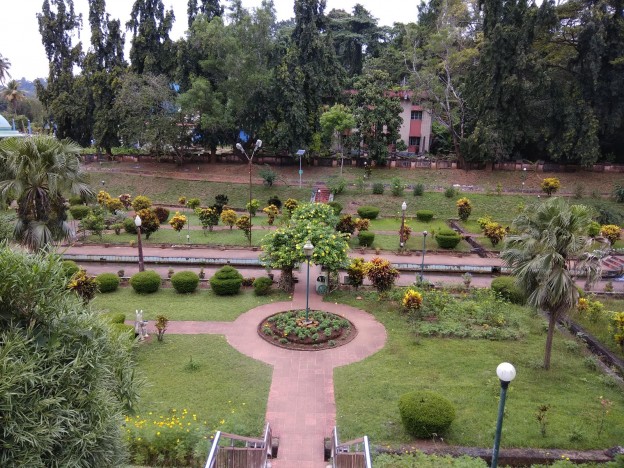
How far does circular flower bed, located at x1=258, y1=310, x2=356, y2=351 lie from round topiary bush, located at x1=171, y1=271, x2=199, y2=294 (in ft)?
12.7

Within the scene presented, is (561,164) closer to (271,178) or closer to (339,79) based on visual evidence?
(339,79)

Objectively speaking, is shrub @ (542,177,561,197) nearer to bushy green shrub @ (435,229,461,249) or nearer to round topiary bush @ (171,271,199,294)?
bushy green shrub @ (435,229,461,249)

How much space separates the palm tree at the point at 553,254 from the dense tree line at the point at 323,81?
2504 centimetres

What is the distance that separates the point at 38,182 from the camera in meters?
13.7

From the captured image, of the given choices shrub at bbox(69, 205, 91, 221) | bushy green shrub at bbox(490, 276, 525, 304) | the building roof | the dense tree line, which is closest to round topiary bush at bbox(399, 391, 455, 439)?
bushy green shrub at bbox(490, 276, 525, 304)

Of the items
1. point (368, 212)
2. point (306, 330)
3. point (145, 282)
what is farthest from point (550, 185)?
point (145, 282)

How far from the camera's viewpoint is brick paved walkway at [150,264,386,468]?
10.2m

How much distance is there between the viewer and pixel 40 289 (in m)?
5.37

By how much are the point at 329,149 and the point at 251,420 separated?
3455cm

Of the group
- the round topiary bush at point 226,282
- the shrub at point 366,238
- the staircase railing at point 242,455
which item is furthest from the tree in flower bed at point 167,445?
the shrub at point 366,238

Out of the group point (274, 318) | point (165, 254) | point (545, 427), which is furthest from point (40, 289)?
point (165, 254)

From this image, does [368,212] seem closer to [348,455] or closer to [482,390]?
[482,390]

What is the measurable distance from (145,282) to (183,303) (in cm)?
186

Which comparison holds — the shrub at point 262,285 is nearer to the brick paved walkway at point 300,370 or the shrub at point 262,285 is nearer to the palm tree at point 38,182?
the brick paved walkway at point 300,370
